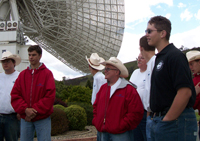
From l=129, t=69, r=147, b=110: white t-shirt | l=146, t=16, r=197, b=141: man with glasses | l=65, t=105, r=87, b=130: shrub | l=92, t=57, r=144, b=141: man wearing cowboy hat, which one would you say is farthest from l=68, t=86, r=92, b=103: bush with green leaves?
l=146, t=16, r=197, b=141: man with glasses

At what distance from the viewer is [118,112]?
12.8ft

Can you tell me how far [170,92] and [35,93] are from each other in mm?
2685

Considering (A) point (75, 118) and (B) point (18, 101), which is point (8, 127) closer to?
(B) point (18, 101)

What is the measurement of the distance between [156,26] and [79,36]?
821 inches

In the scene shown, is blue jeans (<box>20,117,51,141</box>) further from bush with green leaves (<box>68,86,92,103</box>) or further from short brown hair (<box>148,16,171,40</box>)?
bush with green leaves (<box>68,86,92,103</box>)

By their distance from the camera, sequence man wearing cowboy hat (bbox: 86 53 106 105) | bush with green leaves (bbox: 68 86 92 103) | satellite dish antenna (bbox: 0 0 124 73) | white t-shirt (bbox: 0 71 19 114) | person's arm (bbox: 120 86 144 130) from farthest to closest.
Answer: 1. satellite dish antenna (bbox: 0 0 124 73)
2. bush with green leaves (bbox: 68 86 92 103)
3. man wearing cowboy hat (bbox: 86 53 106 105)
4. white t-shirt (bbox: 0 71 19 114)
5. person's arm (bbox: 120 86 144 130)

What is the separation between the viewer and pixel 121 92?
159 inches

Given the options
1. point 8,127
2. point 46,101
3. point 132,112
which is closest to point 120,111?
point 132,112

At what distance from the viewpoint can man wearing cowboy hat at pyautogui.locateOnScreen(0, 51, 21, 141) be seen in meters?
5.17

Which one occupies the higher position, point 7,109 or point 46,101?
point 46,101

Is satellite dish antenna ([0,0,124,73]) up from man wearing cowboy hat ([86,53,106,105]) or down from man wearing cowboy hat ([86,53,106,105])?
up

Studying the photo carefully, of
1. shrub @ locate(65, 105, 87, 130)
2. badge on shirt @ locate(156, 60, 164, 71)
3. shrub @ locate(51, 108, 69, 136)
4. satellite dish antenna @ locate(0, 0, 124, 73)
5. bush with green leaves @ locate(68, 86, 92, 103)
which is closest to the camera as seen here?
badge on shirt @ locate(156, 60, 164, 71)

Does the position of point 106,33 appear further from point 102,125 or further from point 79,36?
point 102,125

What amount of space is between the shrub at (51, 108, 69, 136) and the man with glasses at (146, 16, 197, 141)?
6.78 meters
